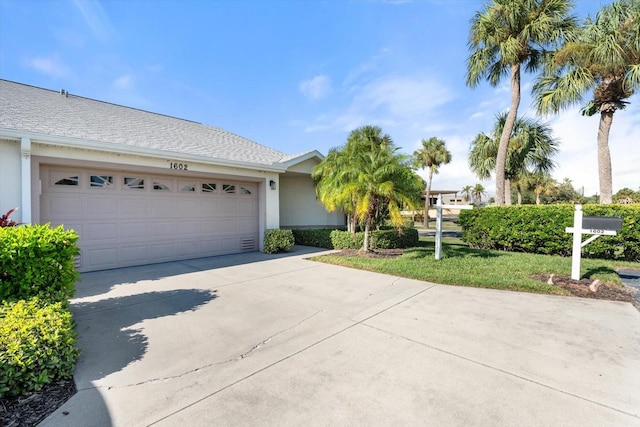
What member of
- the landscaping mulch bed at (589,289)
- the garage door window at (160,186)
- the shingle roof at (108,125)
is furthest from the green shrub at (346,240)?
the garage door window at (160,186)

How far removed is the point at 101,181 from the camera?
7.52m

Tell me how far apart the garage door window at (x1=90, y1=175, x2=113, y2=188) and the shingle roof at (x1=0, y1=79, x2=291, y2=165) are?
1.02 meters

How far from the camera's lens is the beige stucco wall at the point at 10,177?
5.82 meters

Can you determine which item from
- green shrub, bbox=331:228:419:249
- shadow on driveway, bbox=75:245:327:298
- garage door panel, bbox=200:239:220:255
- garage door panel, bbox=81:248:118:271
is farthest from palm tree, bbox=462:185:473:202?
garage door panel, bbox=81:248:118:271

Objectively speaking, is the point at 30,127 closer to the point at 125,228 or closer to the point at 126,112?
the point at 125,228

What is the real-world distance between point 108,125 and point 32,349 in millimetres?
8018

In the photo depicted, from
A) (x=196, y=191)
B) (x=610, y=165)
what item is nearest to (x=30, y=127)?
(x=196, y=191)

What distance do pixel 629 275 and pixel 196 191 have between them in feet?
40.3

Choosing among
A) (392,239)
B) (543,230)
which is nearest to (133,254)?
(392,239)

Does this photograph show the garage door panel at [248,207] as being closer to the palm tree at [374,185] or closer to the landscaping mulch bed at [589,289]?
the palm tree at [374,185]

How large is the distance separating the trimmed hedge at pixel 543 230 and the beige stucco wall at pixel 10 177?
14243 mm

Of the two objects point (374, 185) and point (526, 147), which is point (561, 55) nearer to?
point (526, 147)

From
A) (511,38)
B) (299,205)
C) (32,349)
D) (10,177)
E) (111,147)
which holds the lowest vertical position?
(32,349)

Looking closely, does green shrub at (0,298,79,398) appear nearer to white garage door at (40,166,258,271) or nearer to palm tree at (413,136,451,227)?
white garage door at (40,166,258,271)
